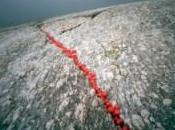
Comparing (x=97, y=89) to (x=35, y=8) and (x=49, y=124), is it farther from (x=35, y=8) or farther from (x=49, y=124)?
(x=35, y=8)

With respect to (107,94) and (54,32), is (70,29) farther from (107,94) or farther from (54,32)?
(107,94)

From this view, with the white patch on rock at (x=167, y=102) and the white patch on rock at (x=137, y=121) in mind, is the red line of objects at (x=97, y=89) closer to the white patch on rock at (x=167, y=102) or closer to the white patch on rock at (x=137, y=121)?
the white patch on rock at (x=137, y=121)

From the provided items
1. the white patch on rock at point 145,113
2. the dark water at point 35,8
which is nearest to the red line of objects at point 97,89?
the white patch on rock at point 145,113

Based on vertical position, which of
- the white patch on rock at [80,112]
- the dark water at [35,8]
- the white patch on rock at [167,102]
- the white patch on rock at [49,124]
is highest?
the white patch on rock at [167,102]

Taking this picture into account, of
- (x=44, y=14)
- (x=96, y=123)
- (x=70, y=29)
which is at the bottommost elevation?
(x=44, y=14)

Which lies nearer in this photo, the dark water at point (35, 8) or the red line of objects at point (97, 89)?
the red line of objects at point (97, 89)

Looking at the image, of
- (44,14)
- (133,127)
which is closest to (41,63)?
(133,127)

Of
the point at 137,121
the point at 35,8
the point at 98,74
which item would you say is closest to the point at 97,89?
the point at 98,74
